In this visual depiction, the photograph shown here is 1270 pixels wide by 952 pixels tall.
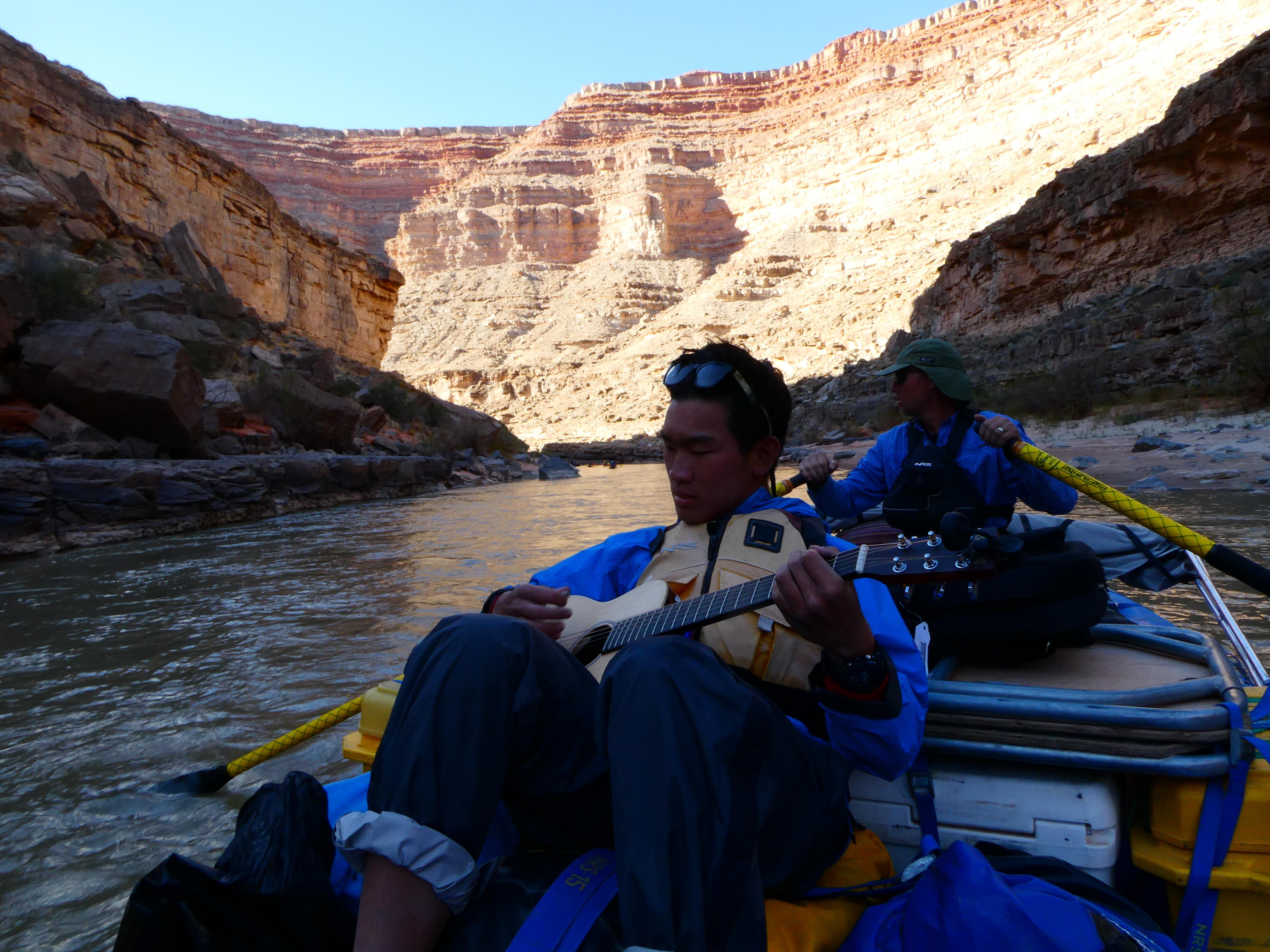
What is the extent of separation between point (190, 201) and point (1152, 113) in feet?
151

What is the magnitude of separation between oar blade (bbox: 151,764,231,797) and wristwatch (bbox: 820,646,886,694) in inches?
72.3

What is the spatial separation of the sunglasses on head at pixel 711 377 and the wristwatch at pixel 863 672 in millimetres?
613

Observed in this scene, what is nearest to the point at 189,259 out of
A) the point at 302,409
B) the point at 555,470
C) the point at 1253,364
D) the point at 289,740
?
the point at 302,409

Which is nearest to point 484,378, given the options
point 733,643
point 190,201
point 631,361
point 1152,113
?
point 631,361

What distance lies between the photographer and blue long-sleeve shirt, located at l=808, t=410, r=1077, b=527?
2.50 metres

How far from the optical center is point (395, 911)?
938 mm

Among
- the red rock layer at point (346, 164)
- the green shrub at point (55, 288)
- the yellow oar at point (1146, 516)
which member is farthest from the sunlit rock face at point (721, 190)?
the yellow oar at point (1146, 516)

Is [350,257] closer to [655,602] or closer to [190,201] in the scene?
[190,201]

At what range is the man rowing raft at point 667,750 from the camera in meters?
0.92

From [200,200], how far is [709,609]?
2166 centimetres

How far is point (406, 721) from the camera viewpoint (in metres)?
1.03

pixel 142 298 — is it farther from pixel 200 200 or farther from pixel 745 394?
pixel 745 394

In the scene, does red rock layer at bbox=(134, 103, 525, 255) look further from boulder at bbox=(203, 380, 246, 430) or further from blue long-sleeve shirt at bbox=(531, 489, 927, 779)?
blue long-sleeve shirt at bbox=(531, 489, 927, 779)

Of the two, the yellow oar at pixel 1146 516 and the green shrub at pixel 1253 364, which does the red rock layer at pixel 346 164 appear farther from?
the yellow oar at pixel 1146 516
